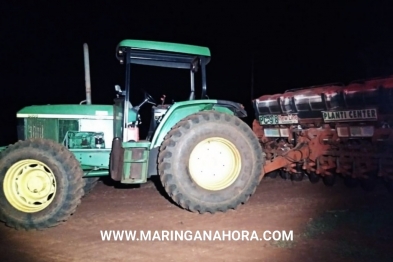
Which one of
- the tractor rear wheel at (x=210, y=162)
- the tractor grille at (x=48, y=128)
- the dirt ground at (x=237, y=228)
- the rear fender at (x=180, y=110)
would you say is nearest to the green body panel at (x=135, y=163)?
the rear fender at (x=180, y=110)

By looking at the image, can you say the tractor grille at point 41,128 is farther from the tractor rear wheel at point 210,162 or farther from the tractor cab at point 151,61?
the tractor rear wheel at point 210,162

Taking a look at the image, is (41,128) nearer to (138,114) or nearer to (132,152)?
(138,114)

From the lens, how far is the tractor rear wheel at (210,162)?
18.7 ft

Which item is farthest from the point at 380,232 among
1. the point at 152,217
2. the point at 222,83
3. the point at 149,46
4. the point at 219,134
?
the point at 222,83

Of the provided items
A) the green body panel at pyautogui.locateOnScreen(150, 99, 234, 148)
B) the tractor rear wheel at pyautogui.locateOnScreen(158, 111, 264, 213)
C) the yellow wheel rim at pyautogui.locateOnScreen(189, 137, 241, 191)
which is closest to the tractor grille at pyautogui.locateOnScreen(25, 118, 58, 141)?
the green body panel at pyautogui.locateOnScreen(150, 99, 234, 148)

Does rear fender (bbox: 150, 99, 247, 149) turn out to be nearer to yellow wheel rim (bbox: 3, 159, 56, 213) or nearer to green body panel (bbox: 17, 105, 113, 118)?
green body panel (bbox: 17, 105, 113, 118)

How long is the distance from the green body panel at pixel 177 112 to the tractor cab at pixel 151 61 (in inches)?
13.1

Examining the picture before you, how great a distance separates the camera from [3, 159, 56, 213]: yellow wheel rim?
5574 mm

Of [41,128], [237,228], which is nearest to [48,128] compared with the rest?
[41,128]

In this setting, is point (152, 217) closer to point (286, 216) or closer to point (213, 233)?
point (213, 233)

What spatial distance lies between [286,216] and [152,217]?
75.4 inches

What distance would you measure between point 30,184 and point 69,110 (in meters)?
1.36

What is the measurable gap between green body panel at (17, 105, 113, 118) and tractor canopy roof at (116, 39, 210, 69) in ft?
2.68

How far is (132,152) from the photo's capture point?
5832 millimetres
